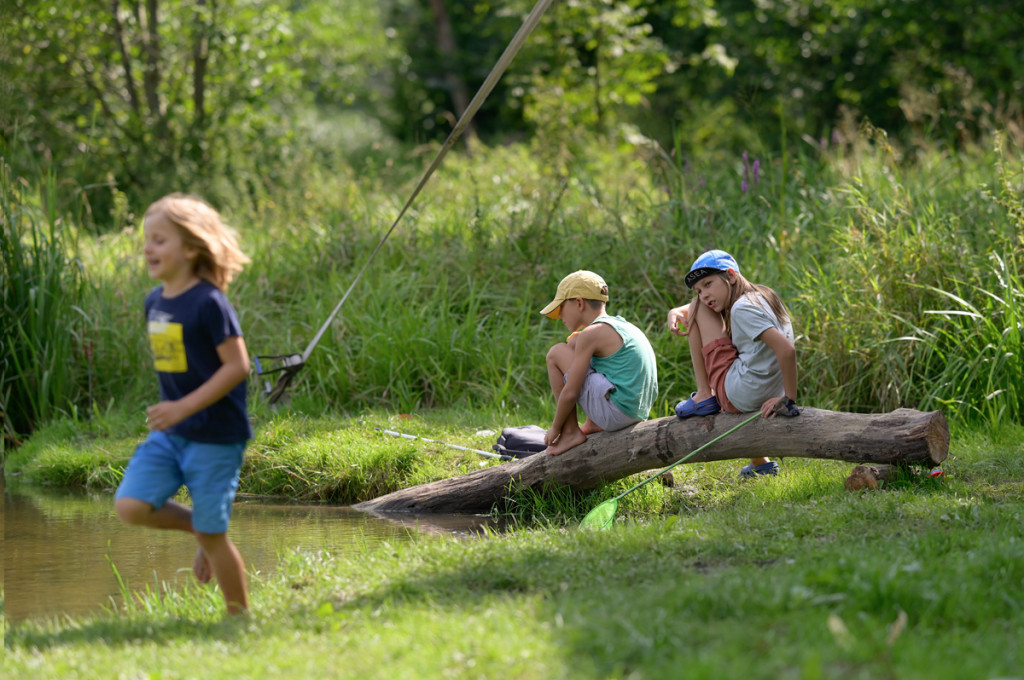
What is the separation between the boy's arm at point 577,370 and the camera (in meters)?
5.34

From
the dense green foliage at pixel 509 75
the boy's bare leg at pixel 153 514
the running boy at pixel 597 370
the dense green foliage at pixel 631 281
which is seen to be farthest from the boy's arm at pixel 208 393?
the dense green foliage at pixel 509 75

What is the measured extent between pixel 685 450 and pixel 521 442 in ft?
4.21

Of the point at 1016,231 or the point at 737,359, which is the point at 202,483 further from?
the point at 1016,231

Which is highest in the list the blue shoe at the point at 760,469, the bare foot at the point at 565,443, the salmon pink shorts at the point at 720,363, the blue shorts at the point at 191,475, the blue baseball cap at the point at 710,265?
the blue baseball cap at the point at 710,265

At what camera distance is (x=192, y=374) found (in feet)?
11.3

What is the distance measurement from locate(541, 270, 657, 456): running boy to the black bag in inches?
19.4

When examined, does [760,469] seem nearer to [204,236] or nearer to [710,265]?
[710,265]

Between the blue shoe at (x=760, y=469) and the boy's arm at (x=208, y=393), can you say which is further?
the blue shoe at (x=760, y=469)

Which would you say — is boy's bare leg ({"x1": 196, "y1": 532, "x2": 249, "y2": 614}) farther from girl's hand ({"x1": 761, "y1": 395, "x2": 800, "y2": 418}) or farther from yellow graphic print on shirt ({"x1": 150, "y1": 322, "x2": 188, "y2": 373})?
girl's hand ({"x1": 761, "y1": 395, "x2": 800, "y2": 418})

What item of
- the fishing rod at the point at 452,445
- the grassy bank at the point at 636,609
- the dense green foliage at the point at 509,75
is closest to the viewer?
the grassy bank at the point at 636,609

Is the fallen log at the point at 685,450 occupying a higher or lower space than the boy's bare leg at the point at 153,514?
lower

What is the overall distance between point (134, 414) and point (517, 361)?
3.35 metres

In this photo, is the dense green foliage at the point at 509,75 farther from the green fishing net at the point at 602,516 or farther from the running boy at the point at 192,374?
the running boy at the point at 192,374

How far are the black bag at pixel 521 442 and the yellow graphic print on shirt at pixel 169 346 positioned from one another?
9.51ft
